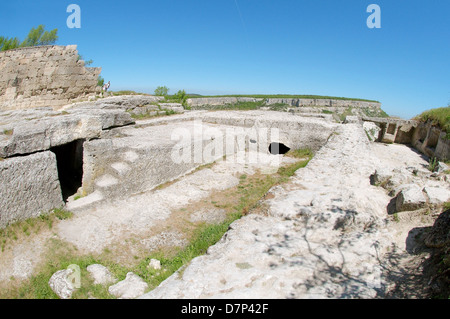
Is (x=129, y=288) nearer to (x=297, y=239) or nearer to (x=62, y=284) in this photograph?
(x=62, y=284)

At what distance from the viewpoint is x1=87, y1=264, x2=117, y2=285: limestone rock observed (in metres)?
3.92

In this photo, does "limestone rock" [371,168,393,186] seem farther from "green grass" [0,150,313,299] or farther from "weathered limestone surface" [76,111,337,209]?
"weathered limestone surface" [76,111,337,209]

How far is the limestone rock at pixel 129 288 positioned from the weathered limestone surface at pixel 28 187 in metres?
2.55

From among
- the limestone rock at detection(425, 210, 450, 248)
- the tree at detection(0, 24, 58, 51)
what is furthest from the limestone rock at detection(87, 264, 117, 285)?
the tree at detection(0, 24, 58, 51)

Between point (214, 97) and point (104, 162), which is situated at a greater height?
point (214, 97)

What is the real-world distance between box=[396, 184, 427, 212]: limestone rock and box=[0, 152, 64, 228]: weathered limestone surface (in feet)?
19.7

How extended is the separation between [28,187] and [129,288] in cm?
295

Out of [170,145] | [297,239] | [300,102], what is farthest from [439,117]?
[300,102]

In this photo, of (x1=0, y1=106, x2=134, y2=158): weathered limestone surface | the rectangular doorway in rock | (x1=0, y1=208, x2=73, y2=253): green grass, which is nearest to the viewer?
(x1=0, y1=208, x2=73, y2=253): green grass

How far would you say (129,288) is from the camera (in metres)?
3.49
